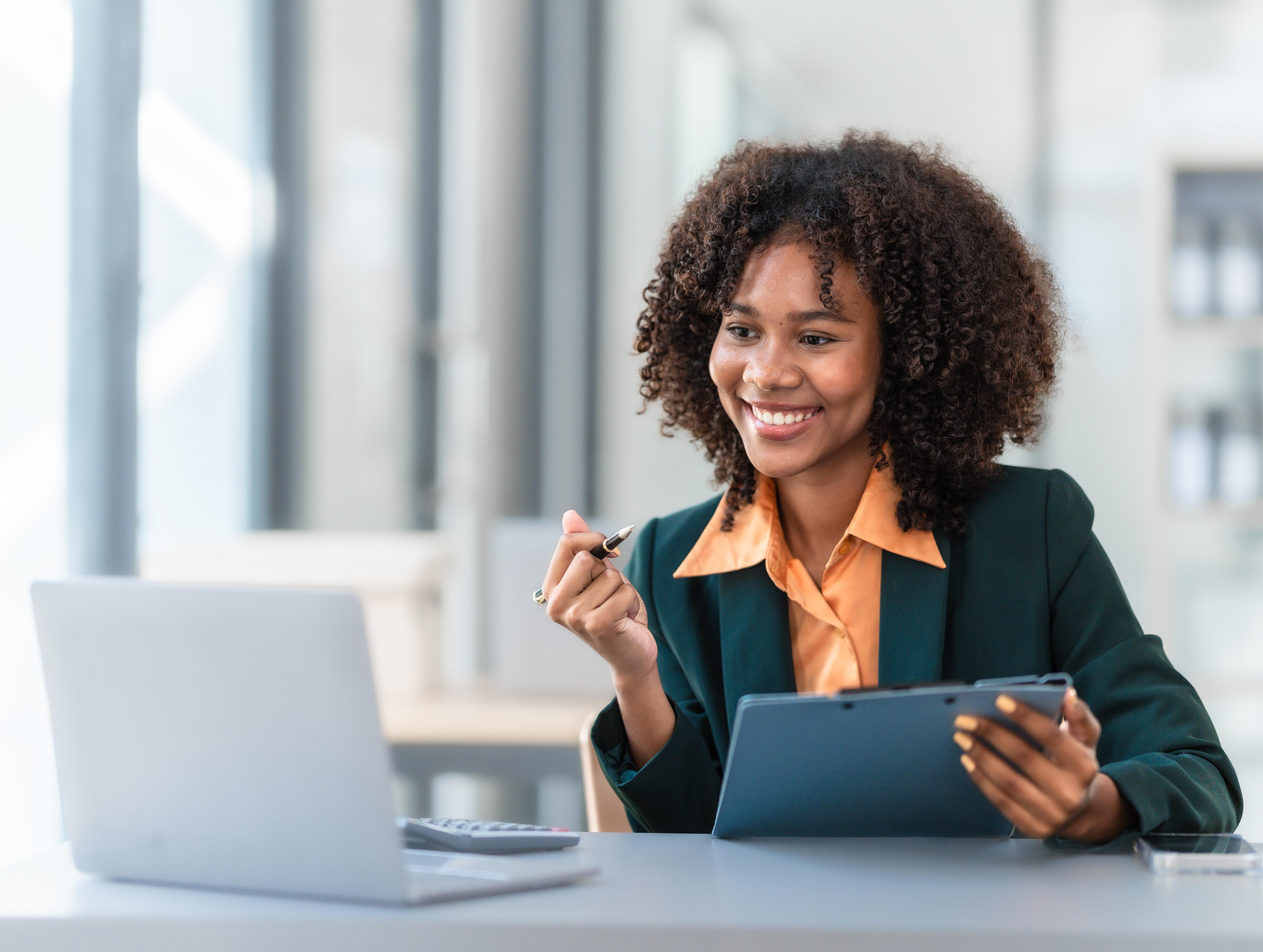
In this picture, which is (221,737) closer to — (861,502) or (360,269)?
(861,502)

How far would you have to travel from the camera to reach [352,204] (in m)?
3.78

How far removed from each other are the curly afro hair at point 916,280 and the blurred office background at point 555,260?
124 centimetres

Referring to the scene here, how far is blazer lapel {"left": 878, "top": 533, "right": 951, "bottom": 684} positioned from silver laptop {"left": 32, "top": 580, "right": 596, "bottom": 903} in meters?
0.51

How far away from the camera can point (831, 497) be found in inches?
58.3

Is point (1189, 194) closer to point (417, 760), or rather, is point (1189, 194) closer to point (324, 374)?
point (324, 374)

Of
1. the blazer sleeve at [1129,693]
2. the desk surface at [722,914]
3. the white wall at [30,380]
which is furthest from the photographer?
the white wall at [30,380]

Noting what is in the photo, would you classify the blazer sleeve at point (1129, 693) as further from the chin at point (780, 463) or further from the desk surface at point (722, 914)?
the chin at point (780, 463)

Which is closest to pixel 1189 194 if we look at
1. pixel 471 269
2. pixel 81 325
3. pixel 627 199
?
pixel 627 199

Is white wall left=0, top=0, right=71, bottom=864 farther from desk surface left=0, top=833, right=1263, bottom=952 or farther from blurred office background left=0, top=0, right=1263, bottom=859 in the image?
desk surface left=0, top=833, right=1263, bottom=952

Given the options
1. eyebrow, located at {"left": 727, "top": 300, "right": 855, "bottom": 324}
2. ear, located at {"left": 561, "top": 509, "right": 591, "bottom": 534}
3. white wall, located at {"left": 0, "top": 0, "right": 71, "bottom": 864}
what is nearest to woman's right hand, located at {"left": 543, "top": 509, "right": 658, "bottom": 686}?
ear, located at {"left": 561, "top": 509, "right": 591, "bottom": 534}

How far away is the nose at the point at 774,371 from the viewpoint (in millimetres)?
1356

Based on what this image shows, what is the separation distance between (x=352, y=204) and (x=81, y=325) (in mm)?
1920

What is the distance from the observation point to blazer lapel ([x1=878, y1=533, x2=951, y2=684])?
1.33m

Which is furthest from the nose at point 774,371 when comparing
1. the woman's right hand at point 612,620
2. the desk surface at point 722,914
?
the desk surface at point 722,914
